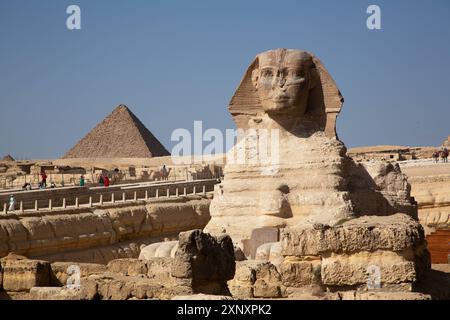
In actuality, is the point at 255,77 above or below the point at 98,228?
above

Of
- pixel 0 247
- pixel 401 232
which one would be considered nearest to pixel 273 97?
pixel 0 247

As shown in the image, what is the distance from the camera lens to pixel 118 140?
91.6 metres

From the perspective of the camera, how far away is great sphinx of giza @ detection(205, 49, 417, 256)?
66.4 ft

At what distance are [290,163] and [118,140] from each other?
7150 centimetres

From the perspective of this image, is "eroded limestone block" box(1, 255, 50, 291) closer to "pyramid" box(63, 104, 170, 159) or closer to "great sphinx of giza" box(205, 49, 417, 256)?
"great sphinx of giza" box(205, 49, 417, 256)

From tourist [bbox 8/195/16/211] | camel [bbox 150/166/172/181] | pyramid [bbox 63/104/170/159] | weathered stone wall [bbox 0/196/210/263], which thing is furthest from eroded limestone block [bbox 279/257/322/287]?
pyramid [bbox 63/104/170/159]

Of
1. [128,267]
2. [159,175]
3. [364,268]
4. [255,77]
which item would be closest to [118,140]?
[159,175]

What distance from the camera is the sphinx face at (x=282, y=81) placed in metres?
20.8

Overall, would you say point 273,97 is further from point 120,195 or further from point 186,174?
point 186,174

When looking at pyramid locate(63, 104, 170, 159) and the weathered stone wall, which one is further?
pyramid locate(63, 104, 170, 159)

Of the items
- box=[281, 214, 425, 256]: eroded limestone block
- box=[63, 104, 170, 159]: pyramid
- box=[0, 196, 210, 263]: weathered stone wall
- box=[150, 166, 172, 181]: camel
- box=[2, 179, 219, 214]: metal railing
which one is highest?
box=[63, 104, 170, 159]: pyramid

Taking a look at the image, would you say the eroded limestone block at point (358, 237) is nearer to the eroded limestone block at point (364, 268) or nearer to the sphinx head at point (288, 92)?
the eroded limestone block at point (364, 268)

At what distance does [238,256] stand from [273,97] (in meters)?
4.89

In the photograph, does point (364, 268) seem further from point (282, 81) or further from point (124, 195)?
point (124, 195)
